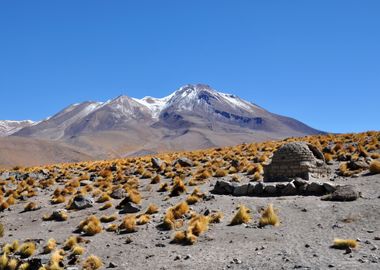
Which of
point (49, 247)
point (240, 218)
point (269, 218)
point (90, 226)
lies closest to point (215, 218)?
point (240, 218)

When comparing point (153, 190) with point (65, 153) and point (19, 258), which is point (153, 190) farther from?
point (65, 153)

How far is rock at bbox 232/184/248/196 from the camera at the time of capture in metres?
22.3

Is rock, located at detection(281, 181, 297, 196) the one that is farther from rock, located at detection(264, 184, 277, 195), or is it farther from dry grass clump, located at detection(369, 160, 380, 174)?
dry grass clump, located at detection(369, 160, 380, 174)

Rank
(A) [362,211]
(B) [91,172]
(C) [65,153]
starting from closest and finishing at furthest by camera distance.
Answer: (A) [362,211] → (B) [91,172] → (C) [65,153]

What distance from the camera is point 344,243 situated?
13.7 metres

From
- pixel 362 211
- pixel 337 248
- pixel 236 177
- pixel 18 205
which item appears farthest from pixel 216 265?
pixel 18 205

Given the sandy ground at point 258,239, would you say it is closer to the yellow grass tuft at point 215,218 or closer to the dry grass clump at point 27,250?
the yellow grass tuft at point 215,218

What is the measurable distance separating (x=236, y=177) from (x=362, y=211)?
1108 cm

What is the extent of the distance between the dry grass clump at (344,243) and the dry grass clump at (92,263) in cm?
696

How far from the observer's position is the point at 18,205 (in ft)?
89.5

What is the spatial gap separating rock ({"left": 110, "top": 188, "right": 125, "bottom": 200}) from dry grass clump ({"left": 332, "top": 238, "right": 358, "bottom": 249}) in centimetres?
1449

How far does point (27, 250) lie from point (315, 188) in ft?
38.3

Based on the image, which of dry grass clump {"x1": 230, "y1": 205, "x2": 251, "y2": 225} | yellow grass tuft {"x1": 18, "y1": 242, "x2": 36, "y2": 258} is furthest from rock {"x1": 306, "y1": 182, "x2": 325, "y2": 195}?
yellow grass tuft {"x1": 18, "y1": 242, "x2": 36, "y2": 258}

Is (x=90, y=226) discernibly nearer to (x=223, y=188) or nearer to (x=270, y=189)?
(x=223, y=188)
